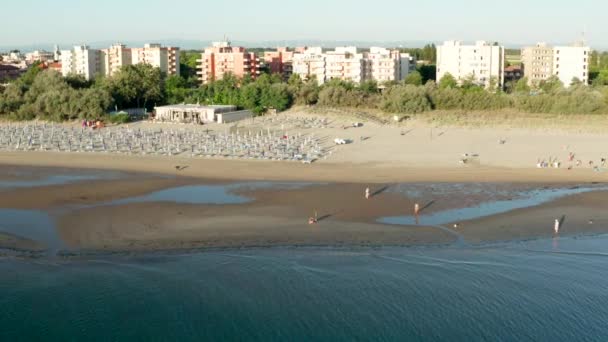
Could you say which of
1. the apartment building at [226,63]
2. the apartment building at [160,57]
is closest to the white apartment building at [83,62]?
the apartment building at [160,57]

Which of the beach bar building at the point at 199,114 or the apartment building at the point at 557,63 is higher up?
the apartment building at the point at 557,63

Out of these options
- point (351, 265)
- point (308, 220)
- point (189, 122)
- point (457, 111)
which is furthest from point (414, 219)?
point (457, 111)

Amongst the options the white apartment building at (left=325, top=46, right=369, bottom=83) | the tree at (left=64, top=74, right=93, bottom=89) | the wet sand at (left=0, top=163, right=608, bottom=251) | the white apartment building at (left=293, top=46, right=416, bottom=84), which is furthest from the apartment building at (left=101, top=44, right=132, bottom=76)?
the wet sand at (left=0, top=163, right=608, bottom=251)

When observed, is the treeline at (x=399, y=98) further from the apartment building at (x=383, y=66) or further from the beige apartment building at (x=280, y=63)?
the beige apartment building at (x=280, y=63)

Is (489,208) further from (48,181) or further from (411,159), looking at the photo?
(48,181)

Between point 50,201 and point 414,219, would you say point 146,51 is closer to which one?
point 50,201

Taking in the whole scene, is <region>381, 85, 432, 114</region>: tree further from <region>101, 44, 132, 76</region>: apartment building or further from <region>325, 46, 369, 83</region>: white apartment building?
<region>101, 44, 132, 76</region>: apartment building
